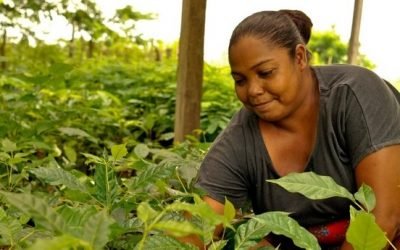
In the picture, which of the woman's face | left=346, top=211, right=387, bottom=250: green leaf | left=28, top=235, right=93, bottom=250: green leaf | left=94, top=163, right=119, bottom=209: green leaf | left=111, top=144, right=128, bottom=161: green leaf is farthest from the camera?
the woman's face

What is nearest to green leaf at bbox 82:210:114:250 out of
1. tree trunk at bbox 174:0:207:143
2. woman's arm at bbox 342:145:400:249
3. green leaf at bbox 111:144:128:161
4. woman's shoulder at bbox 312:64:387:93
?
green leaf at bbox 111:144:128:161

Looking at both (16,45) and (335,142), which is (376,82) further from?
(16,45)

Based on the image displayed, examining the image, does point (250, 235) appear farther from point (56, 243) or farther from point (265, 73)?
point (265, 73)

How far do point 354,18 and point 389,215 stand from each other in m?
3.66

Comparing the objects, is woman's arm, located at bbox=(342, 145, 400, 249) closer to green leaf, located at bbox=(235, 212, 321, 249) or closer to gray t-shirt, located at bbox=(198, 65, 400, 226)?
gray t-shirt, located at bbox=(198, 65, 400, 226)

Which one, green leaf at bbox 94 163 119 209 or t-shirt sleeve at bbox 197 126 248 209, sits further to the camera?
t-shirt sleeve at bbox 197 126 248 209

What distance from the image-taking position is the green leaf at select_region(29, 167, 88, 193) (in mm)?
1452

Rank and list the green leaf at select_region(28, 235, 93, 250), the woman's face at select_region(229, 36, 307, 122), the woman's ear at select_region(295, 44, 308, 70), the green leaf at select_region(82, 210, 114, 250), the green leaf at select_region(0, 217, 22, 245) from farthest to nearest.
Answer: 1. the woman's ear at select_region(295, 44, 308, 70)
2. the woman's face at select_region(229, 36, 307, 122)
3. the green leaf at select_region(0, 217, 22, 245)
4. the green leaf at select_region(82, 210, 114, 250)
5. the green leaf at select_region(28, 235, 93, 250)

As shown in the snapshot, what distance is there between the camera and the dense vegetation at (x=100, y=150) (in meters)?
1.02

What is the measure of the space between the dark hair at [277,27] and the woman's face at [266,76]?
19 mm

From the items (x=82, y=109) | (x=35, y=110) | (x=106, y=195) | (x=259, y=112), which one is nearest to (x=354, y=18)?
(x=82, y=109)

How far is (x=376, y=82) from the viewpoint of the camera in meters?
2.06

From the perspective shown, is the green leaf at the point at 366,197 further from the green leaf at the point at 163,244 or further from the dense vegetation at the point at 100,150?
the green leaf at the point at 163,244

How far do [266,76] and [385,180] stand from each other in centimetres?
44
